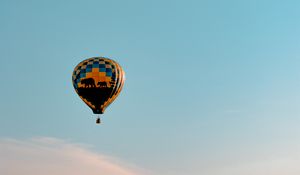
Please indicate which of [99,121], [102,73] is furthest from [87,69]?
[99,121]

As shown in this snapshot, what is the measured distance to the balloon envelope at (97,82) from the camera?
101 meters

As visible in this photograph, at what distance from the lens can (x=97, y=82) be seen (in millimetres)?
100938

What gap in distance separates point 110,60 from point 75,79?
21.0 feet

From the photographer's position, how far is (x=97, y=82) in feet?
331

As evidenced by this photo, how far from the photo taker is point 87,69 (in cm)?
10138

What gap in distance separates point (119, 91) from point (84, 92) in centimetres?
586

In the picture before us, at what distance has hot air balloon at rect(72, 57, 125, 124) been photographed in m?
101

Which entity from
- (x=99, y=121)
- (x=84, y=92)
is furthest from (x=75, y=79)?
(x=99, y=121)

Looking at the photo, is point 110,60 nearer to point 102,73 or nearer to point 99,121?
point 102,73

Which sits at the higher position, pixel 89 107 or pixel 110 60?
pixel 110 60

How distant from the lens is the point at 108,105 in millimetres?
101812

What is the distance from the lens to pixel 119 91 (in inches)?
4082

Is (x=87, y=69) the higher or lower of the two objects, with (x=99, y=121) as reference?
higher

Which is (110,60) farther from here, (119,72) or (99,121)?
(99,121)
